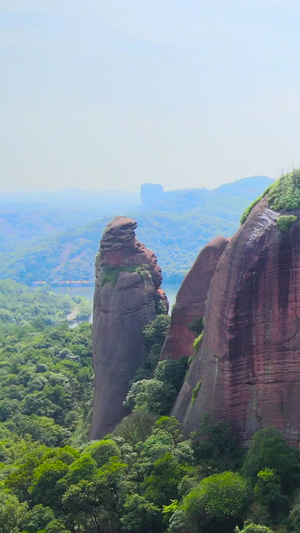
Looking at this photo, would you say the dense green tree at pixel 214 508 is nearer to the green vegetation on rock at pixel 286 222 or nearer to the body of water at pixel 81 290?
the green vegetation on rock at pixel 286 222

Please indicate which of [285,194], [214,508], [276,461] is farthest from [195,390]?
[285,194]

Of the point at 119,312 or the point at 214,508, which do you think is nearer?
the point at 214,508

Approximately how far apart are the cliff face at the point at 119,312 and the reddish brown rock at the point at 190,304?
10.5 ft

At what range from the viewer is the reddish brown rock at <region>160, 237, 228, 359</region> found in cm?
2531

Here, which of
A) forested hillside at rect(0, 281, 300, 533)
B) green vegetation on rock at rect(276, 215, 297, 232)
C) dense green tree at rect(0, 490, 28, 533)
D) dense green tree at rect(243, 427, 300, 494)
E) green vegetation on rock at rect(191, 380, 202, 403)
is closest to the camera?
forested hillside at rect(0, 281, 300, 533)

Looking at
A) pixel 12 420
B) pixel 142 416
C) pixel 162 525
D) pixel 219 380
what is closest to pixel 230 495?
pixel 162 525

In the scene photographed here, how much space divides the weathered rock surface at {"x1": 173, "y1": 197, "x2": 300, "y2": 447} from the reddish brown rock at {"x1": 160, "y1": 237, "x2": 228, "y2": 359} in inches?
235

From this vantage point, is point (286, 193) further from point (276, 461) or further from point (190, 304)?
point (190, 304)

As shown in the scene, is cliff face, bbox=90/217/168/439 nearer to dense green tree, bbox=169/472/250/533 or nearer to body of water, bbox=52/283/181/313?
dense green tree, bbox=169/472/250/533

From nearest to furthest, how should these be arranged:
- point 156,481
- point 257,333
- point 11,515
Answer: point 11,515 → point 156,481 → point 257,333

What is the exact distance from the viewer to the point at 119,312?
29.5 metres

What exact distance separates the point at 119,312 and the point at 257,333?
1245cm

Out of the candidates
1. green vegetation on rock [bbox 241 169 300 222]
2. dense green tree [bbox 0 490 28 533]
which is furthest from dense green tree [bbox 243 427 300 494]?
dense green tree [bbox 0 490 28 533]

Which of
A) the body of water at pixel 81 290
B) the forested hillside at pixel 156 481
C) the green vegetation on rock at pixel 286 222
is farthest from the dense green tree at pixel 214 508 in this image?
the body of water at pixel 81 290
